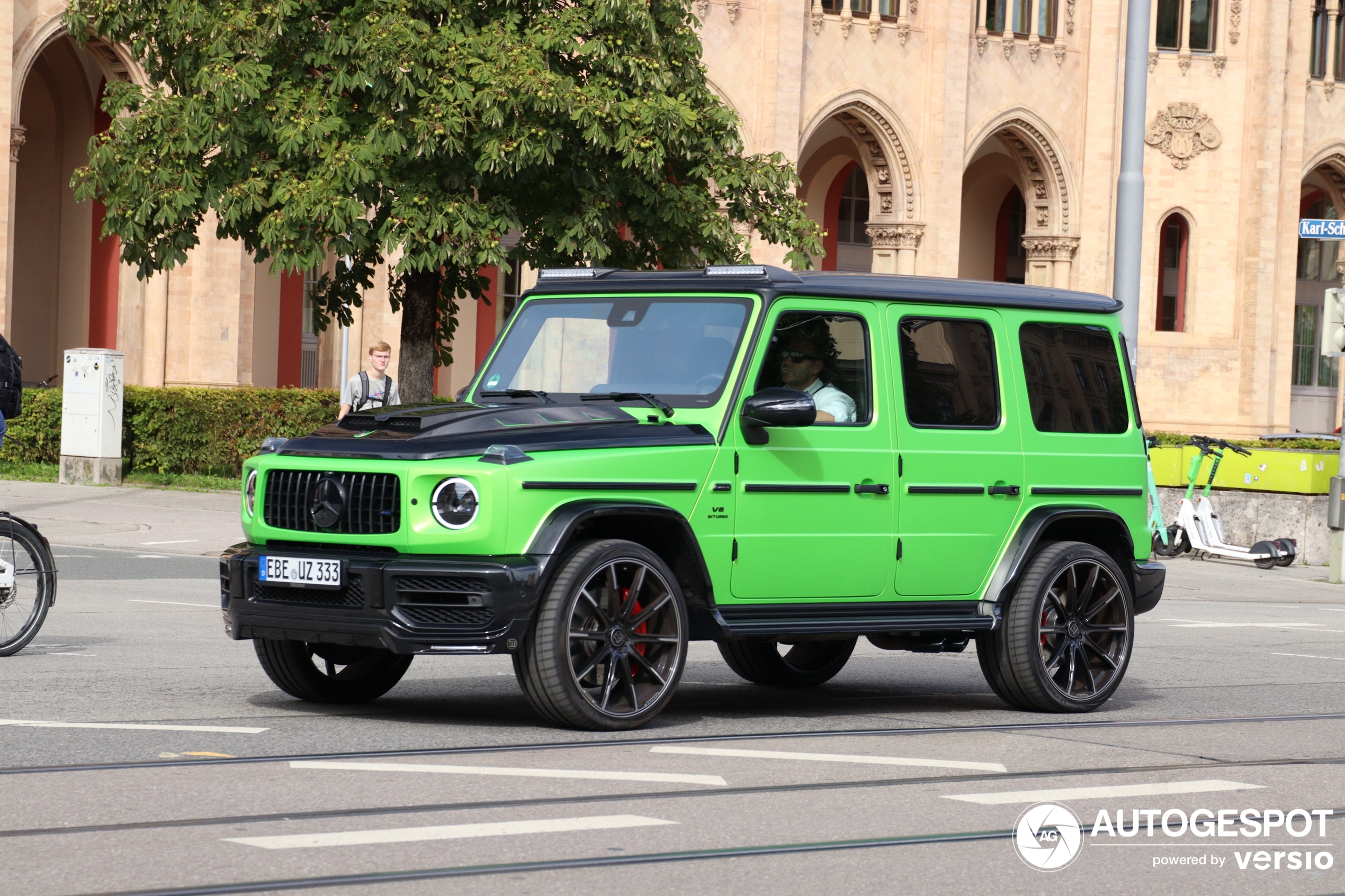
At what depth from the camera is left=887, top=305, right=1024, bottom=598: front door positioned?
868 centimetres

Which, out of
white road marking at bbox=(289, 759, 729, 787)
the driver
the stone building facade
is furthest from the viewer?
the stone building facade

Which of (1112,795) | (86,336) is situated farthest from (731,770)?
(86,336)

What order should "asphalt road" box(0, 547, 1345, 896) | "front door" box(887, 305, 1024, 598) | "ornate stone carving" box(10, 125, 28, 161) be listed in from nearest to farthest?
"asphalt road" box(0, 547, 1345, 896), "front door" box(887, 305, 1024, 598), "ornate stone carving" box(10, 125, 28, 161)

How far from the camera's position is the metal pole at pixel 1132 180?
18703 mm

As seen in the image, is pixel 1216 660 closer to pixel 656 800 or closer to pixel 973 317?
pixel 973 317

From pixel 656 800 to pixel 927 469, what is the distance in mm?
2880

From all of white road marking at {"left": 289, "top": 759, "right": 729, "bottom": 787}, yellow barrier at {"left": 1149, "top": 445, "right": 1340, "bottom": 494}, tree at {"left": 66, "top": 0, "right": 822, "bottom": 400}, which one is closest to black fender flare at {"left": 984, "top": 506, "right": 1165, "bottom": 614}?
white road marking at {"left": 289, "top": 759, "right": 729, "bottom": 787}

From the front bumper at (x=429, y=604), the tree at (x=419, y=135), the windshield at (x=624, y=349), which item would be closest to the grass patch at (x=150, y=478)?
the tree at (x=419, y=135)

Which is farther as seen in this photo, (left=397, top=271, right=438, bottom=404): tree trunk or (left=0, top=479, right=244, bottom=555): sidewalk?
(left=397, top=271, right=438, bottom=404): tree trunk

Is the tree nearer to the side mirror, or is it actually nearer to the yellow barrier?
the yellow barrier

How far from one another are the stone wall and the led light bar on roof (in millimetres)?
15563

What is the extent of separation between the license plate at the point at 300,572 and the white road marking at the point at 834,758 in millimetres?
1360

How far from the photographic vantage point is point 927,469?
8719mm

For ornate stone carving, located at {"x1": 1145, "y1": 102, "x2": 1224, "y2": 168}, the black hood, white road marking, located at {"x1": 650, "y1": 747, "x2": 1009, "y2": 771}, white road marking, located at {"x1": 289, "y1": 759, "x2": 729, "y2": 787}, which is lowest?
white road marking, located at {"x1": 650, "y1": 747, "x2": 1009, "y2": 771}
